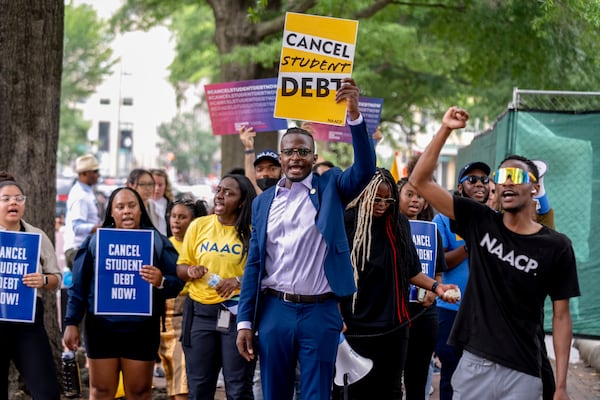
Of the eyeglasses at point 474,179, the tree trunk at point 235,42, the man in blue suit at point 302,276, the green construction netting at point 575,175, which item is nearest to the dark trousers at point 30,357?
the man in blue suit at point 302,276

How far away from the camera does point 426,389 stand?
27.2 ft

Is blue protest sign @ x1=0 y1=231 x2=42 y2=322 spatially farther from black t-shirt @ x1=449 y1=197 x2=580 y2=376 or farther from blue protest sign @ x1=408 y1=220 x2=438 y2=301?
black t-shirt @ x1=449 y1=197 x2=580 y2=376

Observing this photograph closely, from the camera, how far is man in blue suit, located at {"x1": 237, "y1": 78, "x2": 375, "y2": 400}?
19.4 ft

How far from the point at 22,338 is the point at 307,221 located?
2.60m

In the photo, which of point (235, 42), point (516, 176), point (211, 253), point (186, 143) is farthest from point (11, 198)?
point (186, 143)

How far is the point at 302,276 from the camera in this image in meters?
5.94

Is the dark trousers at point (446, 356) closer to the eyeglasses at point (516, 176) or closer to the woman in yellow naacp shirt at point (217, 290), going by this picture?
the woman in yellow naacp shirt at point (217, 290)

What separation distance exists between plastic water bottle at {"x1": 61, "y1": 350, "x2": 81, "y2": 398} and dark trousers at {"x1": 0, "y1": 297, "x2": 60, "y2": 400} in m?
1.57

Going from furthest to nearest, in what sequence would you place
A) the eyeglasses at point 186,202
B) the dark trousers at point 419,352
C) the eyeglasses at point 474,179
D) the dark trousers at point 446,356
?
the eyeglasses at point 186,202 → the eyeglasses at point 474,179 → the dark trousers at point 446,356 → the dark trousers at point 419,352

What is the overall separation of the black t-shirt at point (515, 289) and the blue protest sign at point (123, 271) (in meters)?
2.91

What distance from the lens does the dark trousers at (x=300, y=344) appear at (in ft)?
19.4

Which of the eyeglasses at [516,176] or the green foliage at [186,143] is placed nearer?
the eyeglasses at [516,176]

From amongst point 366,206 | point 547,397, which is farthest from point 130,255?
point 547,397

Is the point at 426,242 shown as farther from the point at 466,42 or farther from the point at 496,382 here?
the point at 466,42
